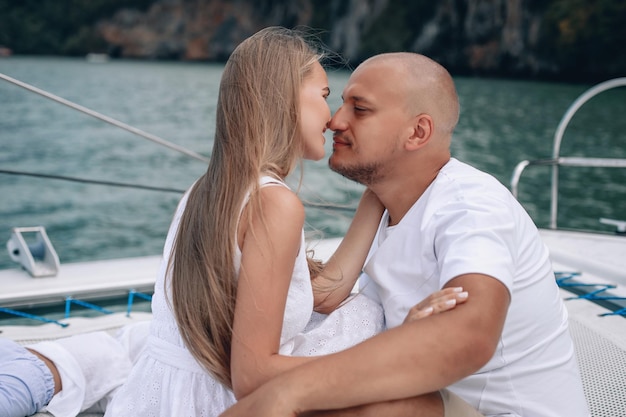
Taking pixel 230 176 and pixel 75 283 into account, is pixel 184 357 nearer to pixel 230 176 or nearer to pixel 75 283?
pixel 230 176

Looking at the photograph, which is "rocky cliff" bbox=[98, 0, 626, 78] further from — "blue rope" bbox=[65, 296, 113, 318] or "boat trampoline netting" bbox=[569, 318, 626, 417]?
"blue rope" bbox=[65, 296, 113, 318]

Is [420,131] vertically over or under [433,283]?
over

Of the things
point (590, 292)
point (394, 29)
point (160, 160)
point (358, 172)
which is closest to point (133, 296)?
point (358, 172)

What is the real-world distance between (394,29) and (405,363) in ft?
169

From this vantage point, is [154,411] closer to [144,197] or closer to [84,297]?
[84,297]

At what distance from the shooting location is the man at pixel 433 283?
1188 mm

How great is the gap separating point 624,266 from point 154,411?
2.08 m

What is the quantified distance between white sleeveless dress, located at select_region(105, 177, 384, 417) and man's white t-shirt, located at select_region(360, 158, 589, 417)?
174mm

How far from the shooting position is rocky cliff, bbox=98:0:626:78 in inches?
1591

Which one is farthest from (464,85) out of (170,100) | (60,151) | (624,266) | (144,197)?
(624,266)

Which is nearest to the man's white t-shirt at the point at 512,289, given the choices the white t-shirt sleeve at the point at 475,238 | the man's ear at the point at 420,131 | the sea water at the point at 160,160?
the white t-shirt sleeve at the point at 475,238

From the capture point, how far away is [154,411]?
147 cm

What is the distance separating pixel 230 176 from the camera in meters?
1.38

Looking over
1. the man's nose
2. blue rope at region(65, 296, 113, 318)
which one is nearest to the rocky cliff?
blue rope at region(65, 296, 113, 318)
